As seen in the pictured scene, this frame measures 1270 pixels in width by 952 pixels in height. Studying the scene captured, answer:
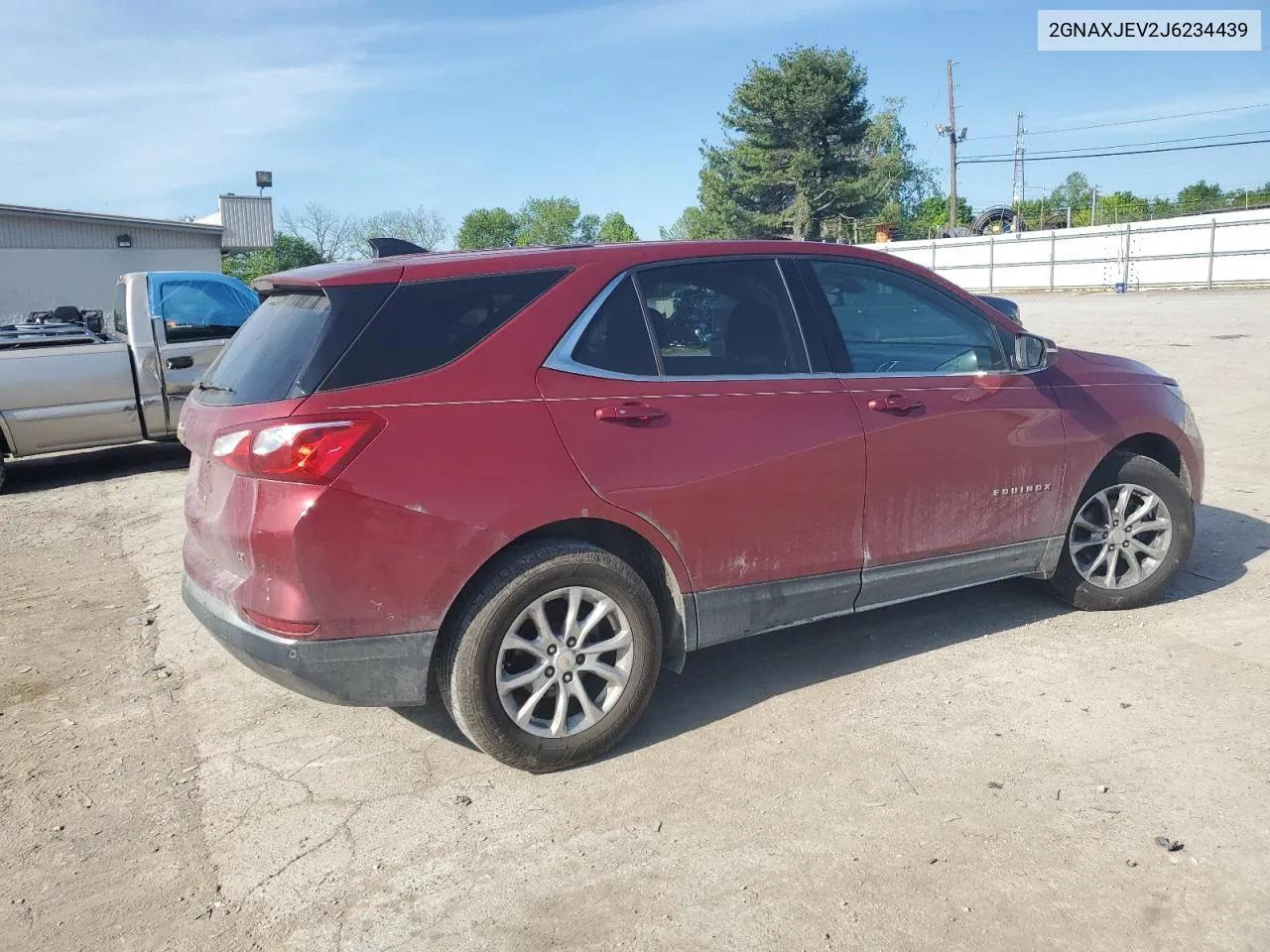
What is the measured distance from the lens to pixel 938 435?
14.4 ft

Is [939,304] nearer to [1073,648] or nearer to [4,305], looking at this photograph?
[1073,648]

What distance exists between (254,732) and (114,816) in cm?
67

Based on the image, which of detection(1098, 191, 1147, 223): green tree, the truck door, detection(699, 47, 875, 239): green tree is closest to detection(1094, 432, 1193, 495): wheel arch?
the truck door

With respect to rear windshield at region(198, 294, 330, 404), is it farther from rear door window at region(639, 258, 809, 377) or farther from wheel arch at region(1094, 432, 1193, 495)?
wheel arch at region(1094, 432, 1193, 495)

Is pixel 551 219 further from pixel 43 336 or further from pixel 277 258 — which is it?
pixel 43 336

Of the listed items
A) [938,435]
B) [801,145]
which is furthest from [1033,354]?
[801,145]

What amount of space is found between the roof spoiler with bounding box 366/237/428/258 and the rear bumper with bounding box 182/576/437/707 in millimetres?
1592

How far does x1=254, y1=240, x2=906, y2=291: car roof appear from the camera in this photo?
3557 mm

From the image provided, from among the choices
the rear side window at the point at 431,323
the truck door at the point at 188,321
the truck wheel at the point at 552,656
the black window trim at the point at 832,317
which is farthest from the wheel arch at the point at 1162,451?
the truck door at the point at 188,321

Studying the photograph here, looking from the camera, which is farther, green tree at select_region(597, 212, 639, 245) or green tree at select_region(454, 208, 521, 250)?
green tree at select_region(597, 212, 639, 245)

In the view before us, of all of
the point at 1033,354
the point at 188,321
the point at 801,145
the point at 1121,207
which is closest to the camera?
the point at 1033,354

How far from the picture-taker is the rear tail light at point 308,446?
10.6ft

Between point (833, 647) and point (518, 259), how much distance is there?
2.32m

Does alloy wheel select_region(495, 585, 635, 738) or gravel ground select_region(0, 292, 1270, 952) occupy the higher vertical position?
alloy wheel select_region(495, 585, 635, 738)
